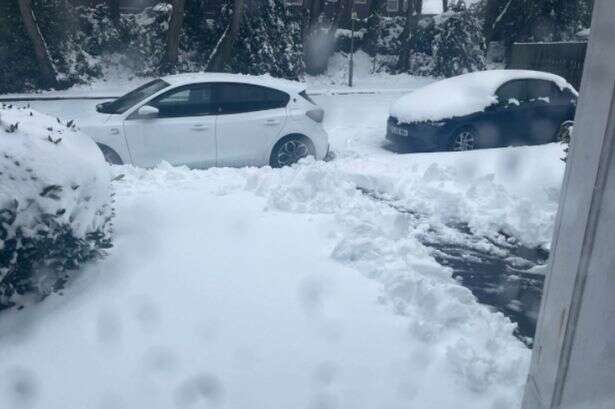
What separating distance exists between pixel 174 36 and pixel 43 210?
1925 centimetres

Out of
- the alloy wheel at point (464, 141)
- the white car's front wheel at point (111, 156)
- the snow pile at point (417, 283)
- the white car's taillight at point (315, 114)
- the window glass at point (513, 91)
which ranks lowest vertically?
the alloy wheel at point (464, 141)

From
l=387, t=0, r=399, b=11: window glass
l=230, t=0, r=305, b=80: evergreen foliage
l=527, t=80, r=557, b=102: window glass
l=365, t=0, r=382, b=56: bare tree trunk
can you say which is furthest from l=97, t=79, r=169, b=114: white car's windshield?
l=387, t=0, r=399, b=11: window glass

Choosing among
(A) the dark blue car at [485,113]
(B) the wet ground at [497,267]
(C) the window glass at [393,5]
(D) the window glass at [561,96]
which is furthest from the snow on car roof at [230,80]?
(C) the window glass at [393,5]

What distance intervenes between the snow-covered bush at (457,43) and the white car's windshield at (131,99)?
18.5m

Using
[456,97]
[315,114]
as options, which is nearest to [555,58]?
[456,97]

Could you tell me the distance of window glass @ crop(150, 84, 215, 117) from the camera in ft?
27.6

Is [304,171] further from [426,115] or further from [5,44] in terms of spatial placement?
[5,44]

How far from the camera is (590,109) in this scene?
7.20 feet

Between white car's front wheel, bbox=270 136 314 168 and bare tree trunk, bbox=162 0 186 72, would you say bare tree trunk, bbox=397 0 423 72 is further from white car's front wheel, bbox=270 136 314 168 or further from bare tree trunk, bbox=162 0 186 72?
white car's front wheel, bbox=270 136 314 168

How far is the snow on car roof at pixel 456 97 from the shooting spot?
10.4m

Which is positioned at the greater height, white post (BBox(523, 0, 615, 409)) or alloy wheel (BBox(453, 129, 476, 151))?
white post (BBox(523, 0, 615, 409))

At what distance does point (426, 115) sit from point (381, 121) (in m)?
4.20

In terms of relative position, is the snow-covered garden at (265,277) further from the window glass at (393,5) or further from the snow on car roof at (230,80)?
the window glass at (393,5)

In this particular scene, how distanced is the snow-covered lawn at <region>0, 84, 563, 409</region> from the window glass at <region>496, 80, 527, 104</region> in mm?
5127
